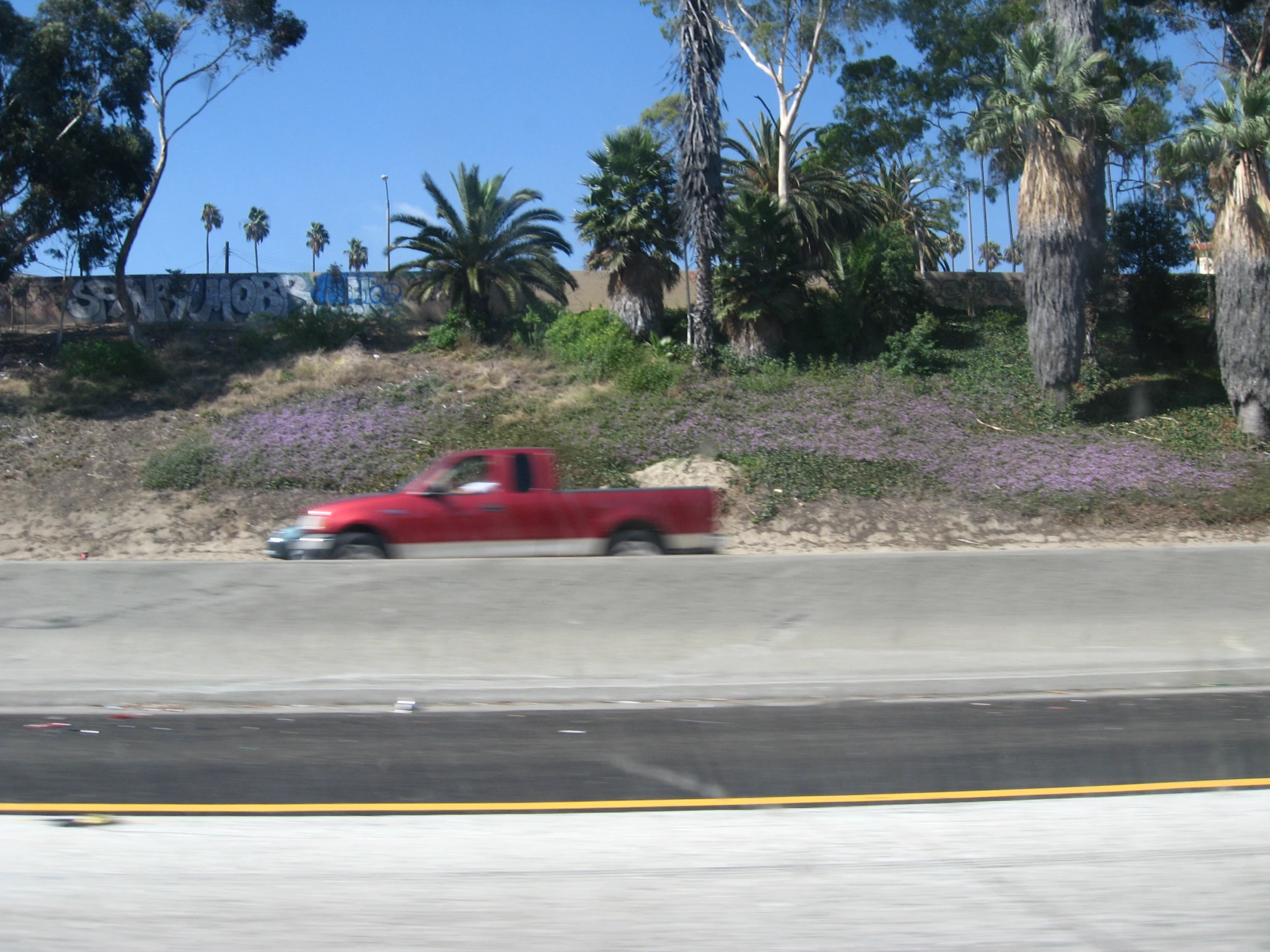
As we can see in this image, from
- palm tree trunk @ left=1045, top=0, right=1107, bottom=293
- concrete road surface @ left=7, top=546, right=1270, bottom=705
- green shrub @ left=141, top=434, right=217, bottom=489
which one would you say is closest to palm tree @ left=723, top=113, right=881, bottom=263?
palm tree trunk @ left=1045, top=0, right=1107, bottom=293

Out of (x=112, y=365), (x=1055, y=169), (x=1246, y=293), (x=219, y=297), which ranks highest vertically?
(x=1055, y=169)

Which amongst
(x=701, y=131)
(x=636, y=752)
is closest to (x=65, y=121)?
(x=701, y=131)

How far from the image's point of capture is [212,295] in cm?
3978

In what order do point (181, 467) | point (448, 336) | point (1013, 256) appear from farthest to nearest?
point (1013, 256) < point (448, 336) < point (181, 467)

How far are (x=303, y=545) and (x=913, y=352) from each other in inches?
925

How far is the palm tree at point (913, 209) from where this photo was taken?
138ft

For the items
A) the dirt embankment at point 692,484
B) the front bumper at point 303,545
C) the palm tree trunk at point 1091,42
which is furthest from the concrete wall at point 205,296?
the front bumper at point 303,545

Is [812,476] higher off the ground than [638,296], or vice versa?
[638,296]

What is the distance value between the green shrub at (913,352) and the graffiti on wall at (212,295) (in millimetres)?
18625

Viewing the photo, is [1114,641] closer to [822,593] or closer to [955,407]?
[822,593]

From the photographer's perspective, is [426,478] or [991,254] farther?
[991,254]

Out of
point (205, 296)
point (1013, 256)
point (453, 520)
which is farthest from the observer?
point (1013, 256)

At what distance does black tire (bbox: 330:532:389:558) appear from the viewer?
503 inches

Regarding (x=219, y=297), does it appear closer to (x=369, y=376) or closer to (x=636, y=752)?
(x=369, y=376)
